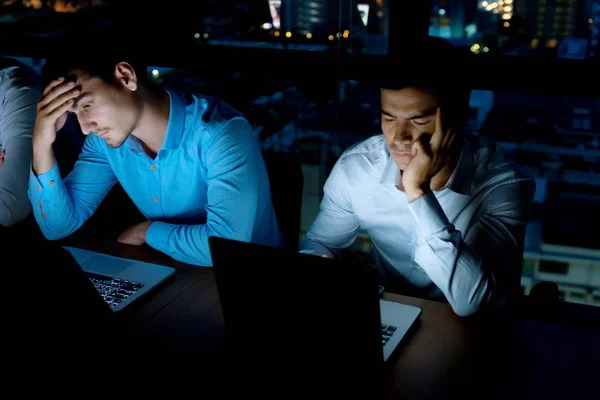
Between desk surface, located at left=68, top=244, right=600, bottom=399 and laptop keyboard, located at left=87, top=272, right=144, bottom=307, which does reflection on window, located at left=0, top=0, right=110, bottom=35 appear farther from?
desk surface, located at left=68, top=244, right=600, bottom=399

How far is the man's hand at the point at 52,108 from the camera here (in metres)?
1.93

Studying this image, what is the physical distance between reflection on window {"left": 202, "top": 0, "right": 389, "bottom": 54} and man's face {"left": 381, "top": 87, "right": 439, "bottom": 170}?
0.64 m

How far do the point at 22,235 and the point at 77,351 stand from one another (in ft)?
0.76

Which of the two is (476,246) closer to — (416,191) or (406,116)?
(416,191)

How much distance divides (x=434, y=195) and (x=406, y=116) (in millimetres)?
242

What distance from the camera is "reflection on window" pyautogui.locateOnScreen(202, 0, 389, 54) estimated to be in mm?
2482

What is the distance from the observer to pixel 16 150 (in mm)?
2221

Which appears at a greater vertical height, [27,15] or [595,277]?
[27,15]

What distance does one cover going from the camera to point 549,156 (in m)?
6.60

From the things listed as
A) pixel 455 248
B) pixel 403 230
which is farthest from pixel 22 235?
pixel 403 230

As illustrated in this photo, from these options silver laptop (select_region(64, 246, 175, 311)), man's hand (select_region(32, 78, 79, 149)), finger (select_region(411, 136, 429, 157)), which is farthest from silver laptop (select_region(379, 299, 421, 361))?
man's hand (select_region(32, 78, 79, 149))

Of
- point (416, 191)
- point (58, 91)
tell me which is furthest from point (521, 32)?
point (58, 91)

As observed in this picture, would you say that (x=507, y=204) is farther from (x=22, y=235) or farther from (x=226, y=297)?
(x=22, y=235)

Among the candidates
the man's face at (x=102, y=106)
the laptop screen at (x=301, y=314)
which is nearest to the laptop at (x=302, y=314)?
the laptop screen at (x=301, y=314)
